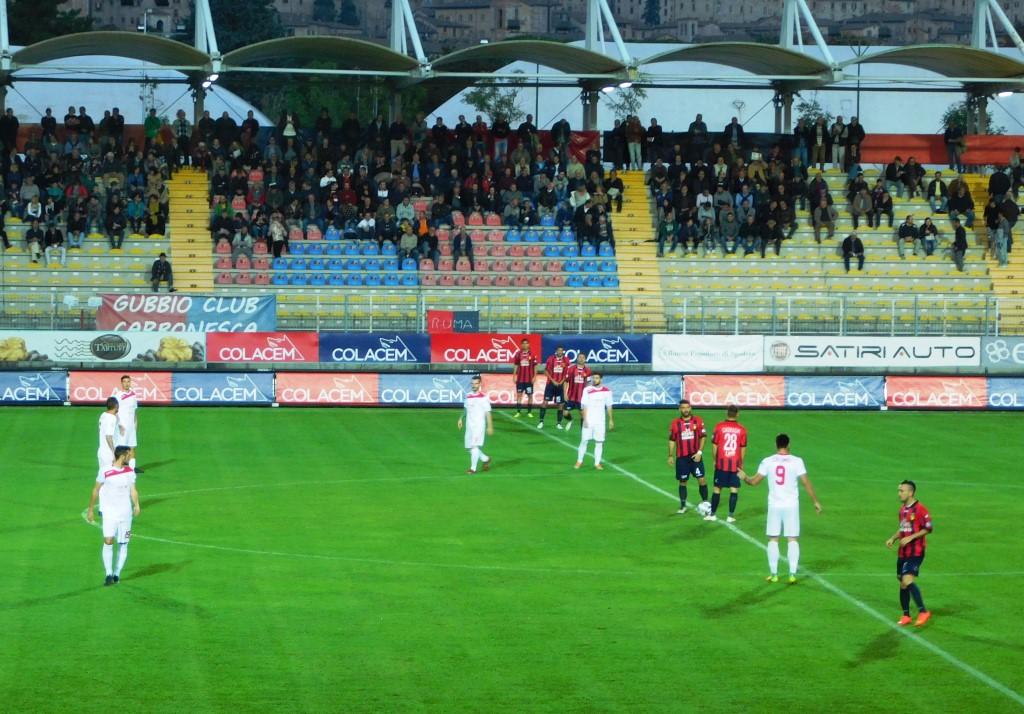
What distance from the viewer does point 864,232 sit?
52.3m

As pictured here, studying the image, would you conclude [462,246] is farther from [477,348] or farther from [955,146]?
[955,146]

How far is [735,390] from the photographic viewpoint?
4197cm

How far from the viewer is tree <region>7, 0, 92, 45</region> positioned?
349ft

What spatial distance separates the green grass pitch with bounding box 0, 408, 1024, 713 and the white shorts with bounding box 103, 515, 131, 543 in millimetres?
632

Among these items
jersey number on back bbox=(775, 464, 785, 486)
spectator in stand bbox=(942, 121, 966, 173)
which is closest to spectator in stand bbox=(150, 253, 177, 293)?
spectator in stand bbox=(942, 121, 966, 173)

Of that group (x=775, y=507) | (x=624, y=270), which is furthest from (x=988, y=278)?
(x=775, y=507)

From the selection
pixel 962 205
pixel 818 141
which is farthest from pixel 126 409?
pixel 962 205

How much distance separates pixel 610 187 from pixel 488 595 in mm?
35060

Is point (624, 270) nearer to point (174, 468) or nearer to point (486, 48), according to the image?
point (486, 48)

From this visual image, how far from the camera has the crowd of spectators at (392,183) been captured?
160ft

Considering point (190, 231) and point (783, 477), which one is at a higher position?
point (190, 231)

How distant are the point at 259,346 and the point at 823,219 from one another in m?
19.8

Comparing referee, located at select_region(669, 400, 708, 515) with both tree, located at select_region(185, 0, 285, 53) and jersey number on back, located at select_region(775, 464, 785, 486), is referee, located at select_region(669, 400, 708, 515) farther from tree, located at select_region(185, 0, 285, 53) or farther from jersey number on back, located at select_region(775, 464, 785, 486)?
tree, located at select_region(185, 0, 285, 53)

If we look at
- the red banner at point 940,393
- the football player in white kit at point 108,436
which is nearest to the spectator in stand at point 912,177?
the red banner at point 940,393
